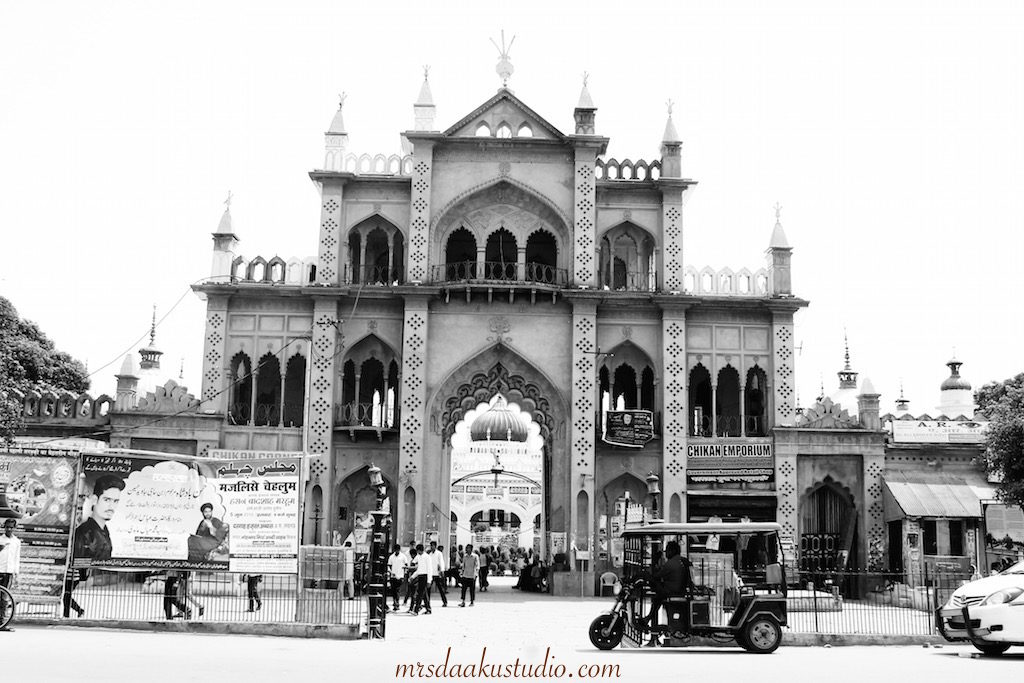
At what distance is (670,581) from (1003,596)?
4764 millimetres

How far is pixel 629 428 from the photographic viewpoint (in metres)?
30.7

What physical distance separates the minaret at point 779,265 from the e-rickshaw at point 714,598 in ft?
56.6

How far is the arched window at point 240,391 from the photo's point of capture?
32031 mm

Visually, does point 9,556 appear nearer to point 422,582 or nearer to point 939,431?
point 422,582

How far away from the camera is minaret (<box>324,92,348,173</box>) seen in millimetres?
32844

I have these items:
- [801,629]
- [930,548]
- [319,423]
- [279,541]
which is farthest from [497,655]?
[930,548]

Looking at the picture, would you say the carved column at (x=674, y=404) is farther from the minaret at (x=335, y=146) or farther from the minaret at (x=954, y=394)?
the minaret at (x=954, y=394)

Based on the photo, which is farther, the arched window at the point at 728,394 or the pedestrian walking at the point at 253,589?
the arched window at the point at 728,394

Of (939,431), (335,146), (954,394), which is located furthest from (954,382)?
(335,146)

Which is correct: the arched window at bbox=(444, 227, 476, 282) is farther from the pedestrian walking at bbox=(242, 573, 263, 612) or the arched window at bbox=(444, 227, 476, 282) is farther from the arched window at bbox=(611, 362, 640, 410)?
the pedestrian walking at bbox=(242, 573, 263, 612)

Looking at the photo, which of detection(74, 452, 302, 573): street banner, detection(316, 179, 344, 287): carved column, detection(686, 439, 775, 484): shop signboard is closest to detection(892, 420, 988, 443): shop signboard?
detection(686, 439, 775, 484): shop signboard

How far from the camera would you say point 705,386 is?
34.0 m

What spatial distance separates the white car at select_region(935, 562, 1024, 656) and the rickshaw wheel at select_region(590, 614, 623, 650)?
4.97 metres

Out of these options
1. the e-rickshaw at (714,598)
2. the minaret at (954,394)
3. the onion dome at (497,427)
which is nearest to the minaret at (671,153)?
the e-rickshaw at (714,598)
